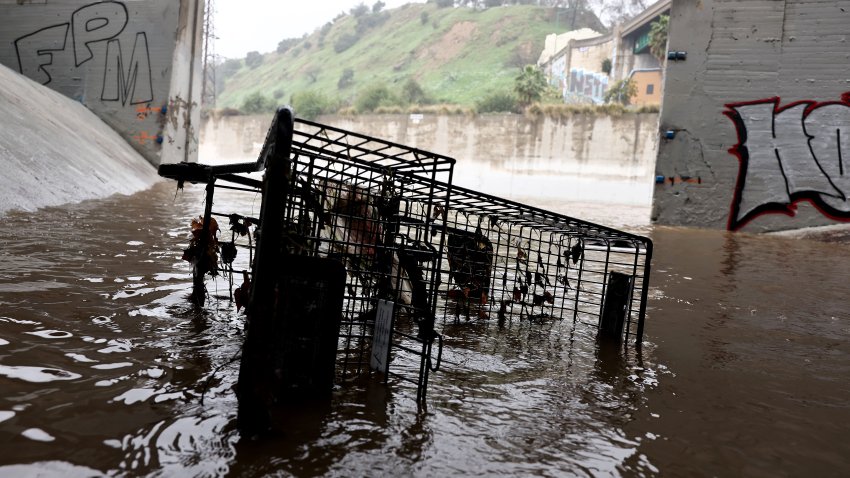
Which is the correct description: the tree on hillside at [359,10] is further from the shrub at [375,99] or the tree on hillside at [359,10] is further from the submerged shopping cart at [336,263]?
the submerged shopping cart at [336,263]

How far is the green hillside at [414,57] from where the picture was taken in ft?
240

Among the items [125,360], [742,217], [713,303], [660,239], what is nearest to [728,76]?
[742,217]

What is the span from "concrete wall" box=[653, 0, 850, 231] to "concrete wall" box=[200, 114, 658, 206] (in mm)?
12575

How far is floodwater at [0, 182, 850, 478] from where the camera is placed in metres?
1.89

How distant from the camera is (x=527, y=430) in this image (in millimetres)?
2307

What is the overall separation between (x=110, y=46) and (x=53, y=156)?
9.15 meters

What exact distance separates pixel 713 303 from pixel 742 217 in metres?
8.28

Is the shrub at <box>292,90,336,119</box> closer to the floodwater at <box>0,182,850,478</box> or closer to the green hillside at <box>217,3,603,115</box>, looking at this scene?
the green hillside at <box>217,3,603,115</box>

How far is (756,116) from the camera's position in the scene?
12609 mm

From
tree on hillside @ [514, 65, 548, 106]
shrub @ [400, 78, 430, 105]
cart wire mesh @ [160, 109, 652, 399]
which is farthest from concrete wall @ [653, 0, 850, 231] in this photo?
shrub @ [400, 78, 430, 105]

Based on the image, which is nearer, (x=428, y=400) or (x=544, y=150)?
(x=428, y=400)

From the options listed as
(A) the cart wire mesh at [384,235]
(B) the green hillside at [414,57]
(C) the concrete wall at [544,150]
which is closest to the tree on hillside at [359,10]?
(B) the green hillside at [414,57]

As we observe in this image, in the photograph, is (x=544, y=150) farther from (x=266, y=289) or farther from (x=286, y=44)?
(x=286, y=44)

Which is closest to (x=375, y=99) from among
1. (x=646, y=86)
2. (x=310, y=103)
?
(x=310, y=103)
